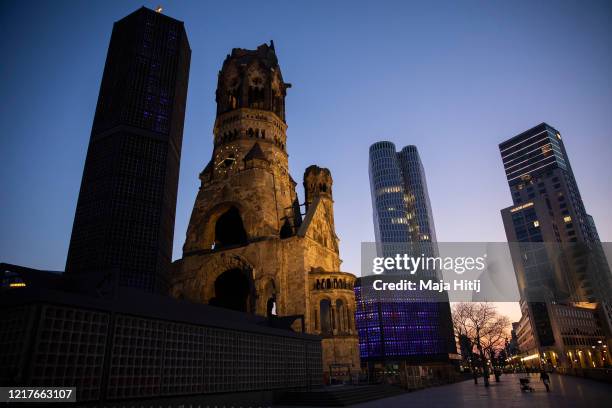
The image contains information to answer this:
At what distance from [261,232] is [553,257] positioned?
142294 mm

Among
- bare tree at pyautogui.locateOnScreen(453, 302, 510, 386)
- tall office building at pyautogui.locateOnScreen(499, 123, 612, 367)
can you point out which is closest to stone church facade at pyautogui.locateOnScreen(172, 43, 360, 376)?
bare tree at pyautogui.locateOnScreen(453, 302, 510, 386)

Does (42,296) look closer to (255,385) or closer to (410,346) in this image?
(255,385)

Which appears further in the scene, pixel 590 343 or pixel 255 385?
pixel 590 343

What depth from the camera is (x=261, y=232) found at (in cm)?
3966

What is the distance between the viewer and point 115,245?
44.4 meters

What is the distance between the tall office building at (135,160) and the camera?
44.7 m

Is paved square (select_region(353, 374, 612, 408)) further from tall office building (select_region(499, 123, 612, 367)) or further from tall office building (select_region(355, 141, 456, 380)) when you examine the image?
tall office building (select_region(499, 123, 612, 367))

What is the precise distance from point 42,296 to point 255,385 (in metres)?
10.9

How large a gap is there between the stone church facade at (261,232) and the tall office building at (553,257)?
285 ft

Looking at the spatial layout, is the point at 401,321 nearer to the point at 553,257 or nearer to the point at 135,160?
the point at 553,257

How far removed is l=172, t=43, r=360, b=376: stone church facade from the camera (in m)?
36.5

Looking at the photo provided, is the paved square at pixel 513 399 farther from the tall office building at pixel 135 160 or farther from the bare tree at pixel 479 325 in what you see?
the tall office building at pixel 135 160

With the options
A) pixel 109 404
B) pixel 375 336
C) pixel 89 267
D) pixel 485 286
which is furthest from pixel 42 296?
pixel 485 286

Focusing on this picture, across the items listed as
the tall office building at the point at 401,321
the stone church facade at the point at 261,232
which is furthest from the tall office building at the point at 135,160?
the tall office building at the point at 401,321
